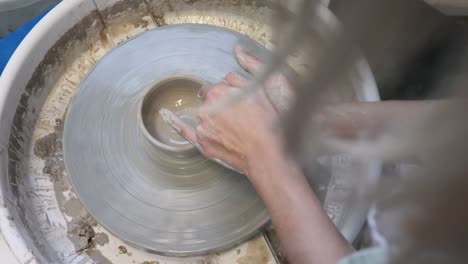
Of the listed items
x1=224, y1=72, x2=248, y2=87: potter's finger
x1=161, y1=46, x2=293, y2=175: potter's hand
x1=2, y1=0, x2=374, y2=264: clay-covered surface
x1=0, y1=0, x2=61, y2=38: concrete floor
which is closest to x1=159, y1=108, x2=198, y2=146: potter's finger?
x1=161, y1=46, x2=293, y2=175: potter's hand

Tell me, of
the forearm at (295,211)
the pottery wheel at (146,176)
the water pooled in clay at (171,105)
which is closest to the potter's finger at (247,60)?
the pottery wheel at (146,176)

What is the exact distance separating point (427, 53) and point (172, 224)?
685mm

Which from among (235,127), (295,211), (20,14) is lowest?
(295,211)

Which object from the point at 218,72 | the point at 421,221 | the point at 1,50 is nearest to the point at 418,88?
the point at 218,72

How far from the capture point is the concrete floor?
169 centimetres

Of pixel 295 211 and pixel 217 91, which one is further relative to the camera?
pixel 217 91

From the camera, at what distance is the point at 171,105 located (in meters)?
1.20

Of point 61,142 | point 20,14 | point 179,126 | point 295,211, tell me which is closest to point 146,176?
point 179,126

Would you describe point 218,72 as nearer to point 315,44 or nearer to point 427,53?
point 427,53

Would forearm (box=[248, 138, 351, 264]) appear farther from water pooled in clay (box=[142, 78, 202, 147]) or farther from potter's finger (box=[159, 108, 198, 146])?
water pooled in clay (box=[142, 78, 202, 147])

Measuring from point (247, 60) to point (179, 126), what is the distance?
253 mm

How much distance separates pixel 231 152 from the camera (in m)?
1.00

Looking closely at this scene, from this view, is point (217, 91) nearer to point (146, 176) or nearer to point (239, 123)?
point (239, 123)

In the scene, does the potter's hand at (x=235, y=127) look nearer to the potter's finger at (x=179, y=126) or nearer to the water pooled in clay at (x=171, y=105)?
the potter's finger at (x=179, y=126)
